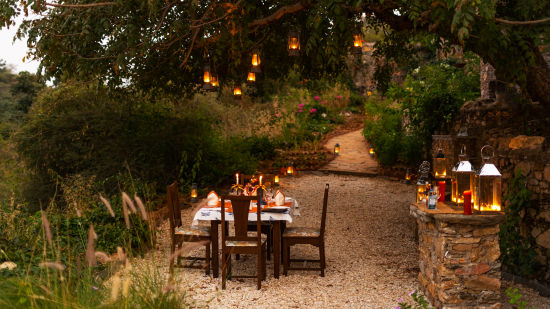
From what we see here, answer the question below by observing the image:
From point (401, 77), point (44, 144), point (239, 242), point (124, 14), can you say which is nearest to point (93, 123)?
point (44, 144)

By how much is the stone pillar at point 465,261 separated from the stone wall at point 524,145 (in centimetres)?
135

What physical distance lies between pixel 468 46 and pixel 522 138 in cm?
149

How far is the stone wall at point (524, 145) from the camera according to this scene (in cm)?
495

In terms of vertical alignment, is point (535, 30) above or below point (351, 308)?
above

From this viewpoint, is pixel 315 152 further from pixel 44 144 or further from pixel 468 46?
pixel 468 46

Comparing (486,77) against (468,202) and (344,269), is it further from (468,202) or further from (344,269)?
(468,202)

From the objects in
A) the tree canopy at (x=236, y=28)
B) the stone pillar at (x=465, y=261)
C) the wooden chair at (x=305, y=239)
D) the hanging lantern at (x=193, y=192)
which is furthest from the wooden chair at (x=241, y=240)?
the hanging lantern at (x=193, y=192)

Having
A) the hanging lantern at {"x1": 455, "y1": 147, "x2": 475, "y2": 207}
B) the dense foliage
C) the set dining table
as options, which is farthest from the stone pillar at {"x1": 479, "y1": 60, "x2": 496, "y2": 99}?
the set dining table

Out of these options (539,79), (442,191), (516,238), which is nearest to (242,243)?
(442,191)

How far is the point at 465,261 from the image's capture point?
13.0ft

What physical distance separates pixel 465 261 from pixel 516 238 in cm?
173

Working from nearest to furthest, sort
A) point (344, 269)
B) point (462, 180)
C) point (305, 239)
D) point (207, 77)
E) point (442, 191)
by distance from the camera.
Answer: point (462, 180), point (442, 191), point (305, 239), point (344, 269), point (207, 77)

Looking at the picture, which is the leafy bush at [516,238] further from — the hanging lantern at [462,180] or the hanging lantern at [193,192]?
the hanging lantern at [193,192]

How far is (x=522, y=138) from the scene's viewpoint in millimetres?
5824
